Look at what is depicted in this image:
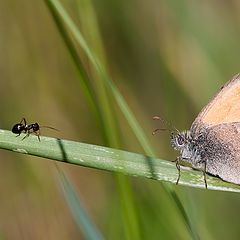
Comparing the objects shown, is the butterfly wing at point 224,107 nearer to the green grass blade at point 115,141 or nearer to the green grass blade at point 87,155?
the green grass blade at point 87,155

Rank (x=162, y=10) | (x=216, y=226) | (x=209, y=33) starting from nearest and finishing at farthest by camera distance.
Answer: (x=216, y=226) → (x=209, y=33) → (x=162, y=10)

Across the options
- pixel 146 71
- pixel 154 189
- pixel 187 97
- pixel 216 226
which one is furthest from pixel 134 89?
pixel 154 189

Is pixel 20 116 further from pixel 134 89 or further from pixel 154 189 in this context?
pixel 154 189

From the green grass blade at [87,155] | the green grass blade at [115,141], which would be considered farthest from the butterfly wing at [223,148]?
the green grass blade at [115,141]

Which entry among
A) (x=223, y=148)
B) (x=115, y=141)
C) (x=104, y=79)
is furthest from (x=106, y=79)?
(x=223, y=148)

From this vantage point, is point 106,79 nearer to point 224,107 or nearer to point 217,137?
point 224,107

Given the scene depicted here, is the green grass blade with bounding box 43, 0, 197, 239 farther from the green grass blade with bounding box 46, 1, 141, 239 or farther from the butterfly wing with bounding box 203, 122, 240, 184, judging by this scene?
the butterfly wing with bounding box 203, 122, 240, 184
